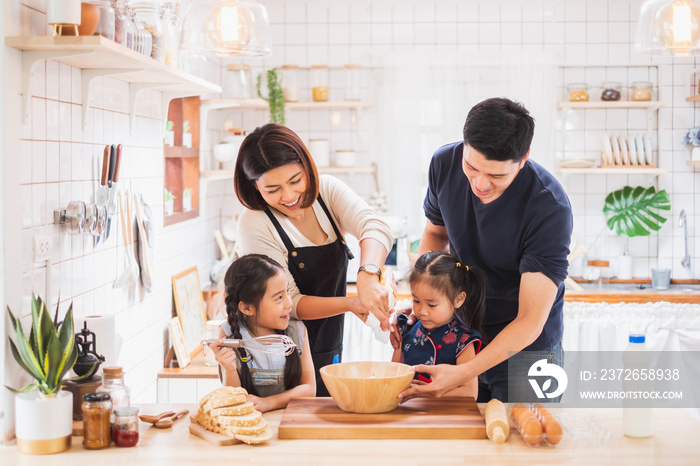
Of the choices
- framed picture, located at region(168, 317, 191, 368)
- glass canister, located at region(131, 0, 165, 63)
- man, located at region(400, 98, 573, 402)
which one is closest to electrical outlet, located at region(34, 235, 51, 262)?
glass canister, located at region(131, 0, 165, 63)

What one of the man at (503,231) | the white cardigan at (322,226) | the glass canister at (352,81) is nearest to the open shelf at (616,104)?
the glass canister at (352,81)

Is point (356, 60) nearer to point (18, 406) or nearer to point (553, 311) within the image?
point (553, 311)

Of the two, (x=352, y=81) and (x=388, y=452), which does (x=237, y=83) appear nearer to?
(x=352, y=81)

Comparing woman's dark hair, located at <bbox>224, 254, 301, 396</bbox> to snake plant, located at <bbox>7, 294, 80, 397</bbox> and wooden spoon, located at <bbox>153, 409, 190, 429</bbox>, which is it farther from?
snake plant, located at <bbox>7, 294, 80, 397</bbox>

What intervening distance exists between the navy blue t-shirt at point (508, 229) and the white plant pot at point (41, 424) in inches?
44.2

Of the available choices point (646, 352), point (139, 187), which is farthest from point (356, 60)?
point (646, 352)

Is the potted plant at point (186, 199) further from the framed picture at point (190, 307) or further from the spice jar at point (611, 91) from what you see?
the spice jar at point (611, 91)

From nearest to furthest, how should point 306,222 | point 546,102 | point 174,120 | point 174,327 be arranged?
point 306,222 → point 174,327 → point 174,120 → point 546,102

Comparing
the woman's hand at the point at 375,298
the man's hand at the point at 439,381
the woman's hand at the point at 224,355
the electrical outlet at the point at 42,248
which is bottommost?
the man's hand at the point at 439,381

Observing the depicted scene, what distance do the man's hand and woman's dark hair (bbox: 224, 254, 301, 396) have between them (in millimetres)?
337

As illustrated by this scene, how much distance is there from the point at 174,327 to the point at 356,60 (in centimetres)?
217

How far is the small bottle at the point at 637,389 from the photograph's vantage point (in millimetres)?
1597

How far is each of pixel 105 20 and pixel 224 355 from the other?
90 centimetres

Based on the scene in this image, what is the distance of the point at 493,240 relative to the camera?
6.53 feet
